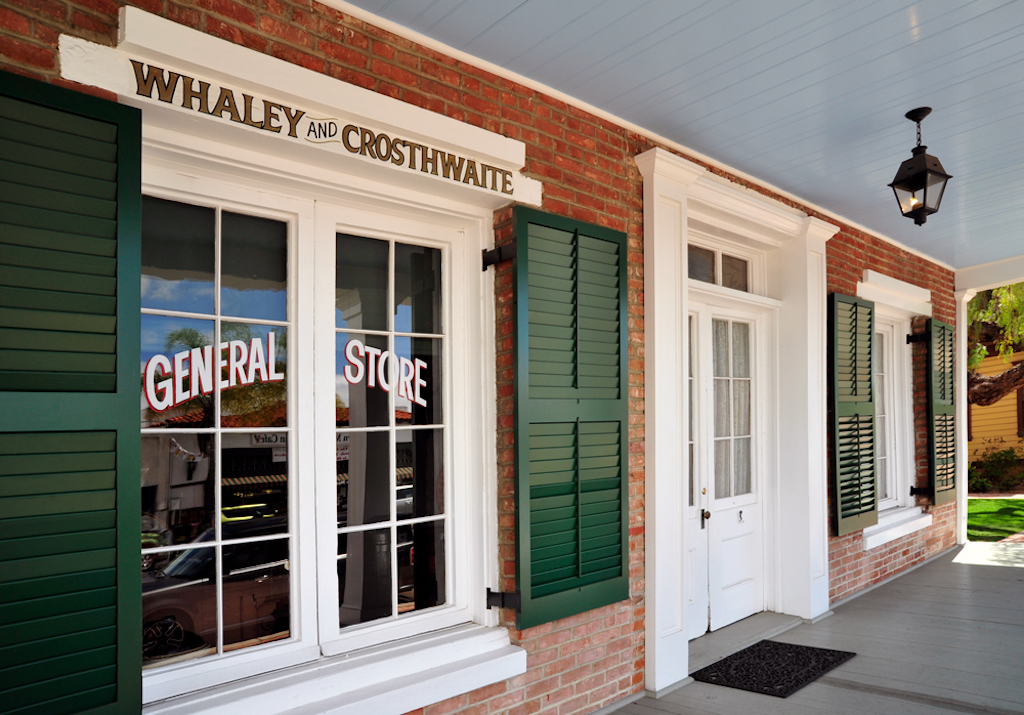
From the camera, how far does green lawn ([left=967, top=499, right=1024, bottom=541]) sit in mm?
9539

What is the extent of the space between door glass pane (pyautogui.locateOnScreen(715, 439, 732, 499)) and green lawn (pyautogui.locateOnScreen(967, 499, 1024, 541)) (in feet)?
19.5

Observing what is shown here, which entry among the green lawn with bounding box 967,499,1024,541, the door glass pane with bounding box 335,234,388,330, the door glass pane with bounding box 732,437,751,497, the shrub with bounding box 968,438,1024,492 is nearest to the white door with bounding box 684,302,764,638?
the door glass pane with bounding box 732,437,751,497

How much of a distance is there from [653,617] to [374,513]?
1.80 m

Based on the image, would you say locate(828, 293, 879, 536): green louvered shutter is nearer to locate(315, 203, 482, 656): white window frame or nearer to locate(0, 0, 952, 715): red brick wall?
locate(0, 0, 952, 715): red brick wall

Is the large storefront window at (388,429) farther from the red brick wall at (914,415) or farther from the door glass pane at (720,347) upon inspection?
the red brick wall at (914,415)

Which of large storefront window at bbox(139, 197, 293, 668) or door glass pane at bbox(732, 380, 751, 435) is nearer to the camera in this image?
large storefront window at bbox(139, 197, 293, 668)

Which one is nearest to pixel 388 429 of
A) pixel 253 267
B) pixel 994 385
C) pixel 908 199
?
pixel 253 267

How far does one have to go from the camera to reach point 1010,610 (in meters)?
5.64

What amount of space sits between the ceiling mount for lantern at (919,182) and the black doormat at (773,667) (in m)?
2.79

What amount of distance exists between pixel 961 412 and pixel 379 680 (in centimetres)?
836

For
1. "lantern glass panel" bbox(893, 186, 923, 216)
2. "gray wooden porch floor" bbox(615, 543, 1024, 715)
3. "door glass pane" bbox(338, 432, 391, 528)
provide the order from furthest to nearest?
"lantern glass panel" bbox(893, 186, 923, 216) < "gray wooden porch floor" bbox(615, 543, 1024, 715) < "door glass pane" bbox(338, 432, 391, 528)

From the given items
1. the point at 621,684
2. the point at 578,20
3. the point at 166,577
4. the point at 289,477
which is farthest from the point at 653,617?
the point at 578,20

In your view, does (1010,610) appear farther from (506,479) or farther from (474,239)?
(474,239)

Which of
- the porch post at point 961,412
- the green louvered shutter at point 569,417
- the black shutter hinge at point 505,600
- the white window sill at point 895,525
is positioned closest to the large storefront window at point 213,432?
the black shutter hinge at point 505,600
